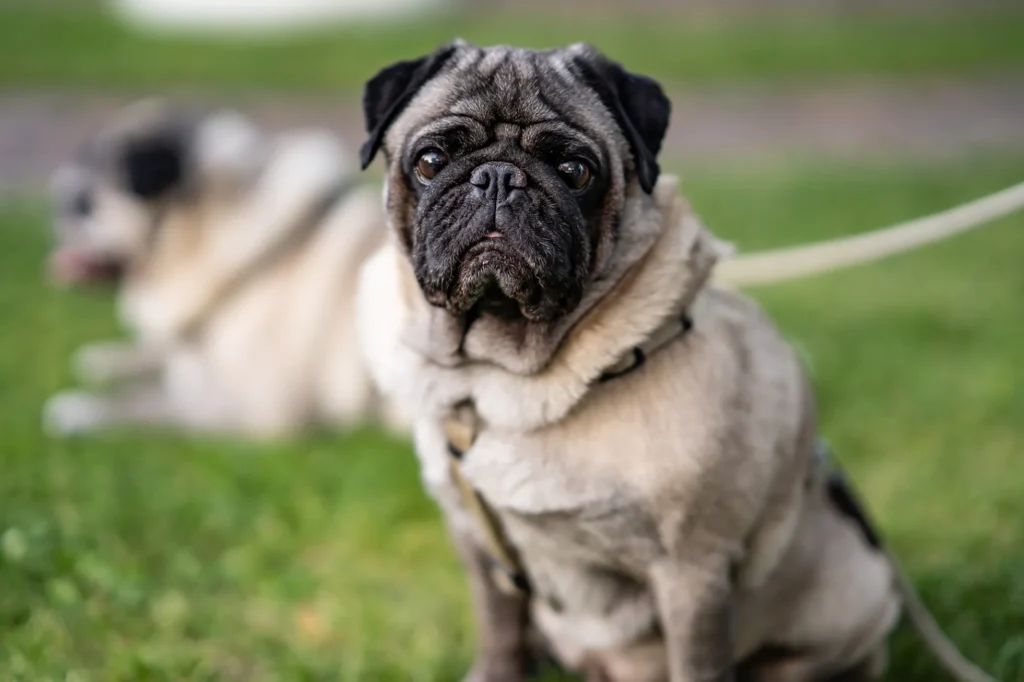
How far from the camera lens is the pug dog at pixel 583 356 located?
241cm

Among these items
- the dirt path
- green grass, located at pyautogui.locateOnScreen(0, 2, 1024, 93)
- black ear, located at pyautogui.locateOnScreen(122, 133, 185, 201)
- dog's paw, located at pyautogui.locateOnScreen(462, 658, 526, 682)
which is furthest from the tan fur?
green grass, located at pyautogui.locateOnScreen(0, 2, 1024, 93)

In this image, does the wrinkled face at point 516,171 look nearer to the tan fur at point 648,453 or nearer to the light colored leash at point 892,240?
the tan fur at point 648,453

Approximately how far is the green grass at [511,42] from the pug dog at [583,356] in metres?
11.7

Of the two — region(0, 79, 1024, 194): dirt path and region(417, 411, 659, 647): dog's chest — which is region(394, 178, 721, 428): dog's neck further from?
region(0, 79, 1024, 194): dirt path

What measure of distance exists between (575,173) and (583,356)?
1.34 ft

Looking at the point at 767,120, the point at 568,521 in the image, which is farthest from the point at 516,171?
the point at 767,120

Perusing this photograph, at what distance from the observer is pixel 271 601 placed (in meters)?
3.70

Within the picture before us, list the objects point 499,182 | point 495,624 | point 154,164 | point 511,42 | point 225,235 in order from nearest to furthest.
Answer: point 499,182 → point 495,624 → point 154,164 → point 225,235 → point 511,42

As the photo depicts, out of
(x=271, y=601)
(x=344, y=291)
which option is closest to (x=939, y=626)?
(x=271, y=601)

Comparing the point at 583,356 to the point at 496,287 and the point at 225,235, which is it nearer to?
the point at 496,287

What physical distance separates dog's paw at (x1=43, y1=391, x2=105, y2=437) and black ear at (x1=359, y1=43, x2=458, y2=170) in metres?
3.18

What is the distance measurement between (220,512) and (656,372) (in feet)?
7.93

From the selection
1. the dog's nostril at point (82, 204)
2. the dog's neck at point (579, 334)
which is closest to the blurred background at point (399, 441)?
the dog's nostril at point (82, 204)

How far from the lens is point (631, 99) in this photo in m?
2.51
